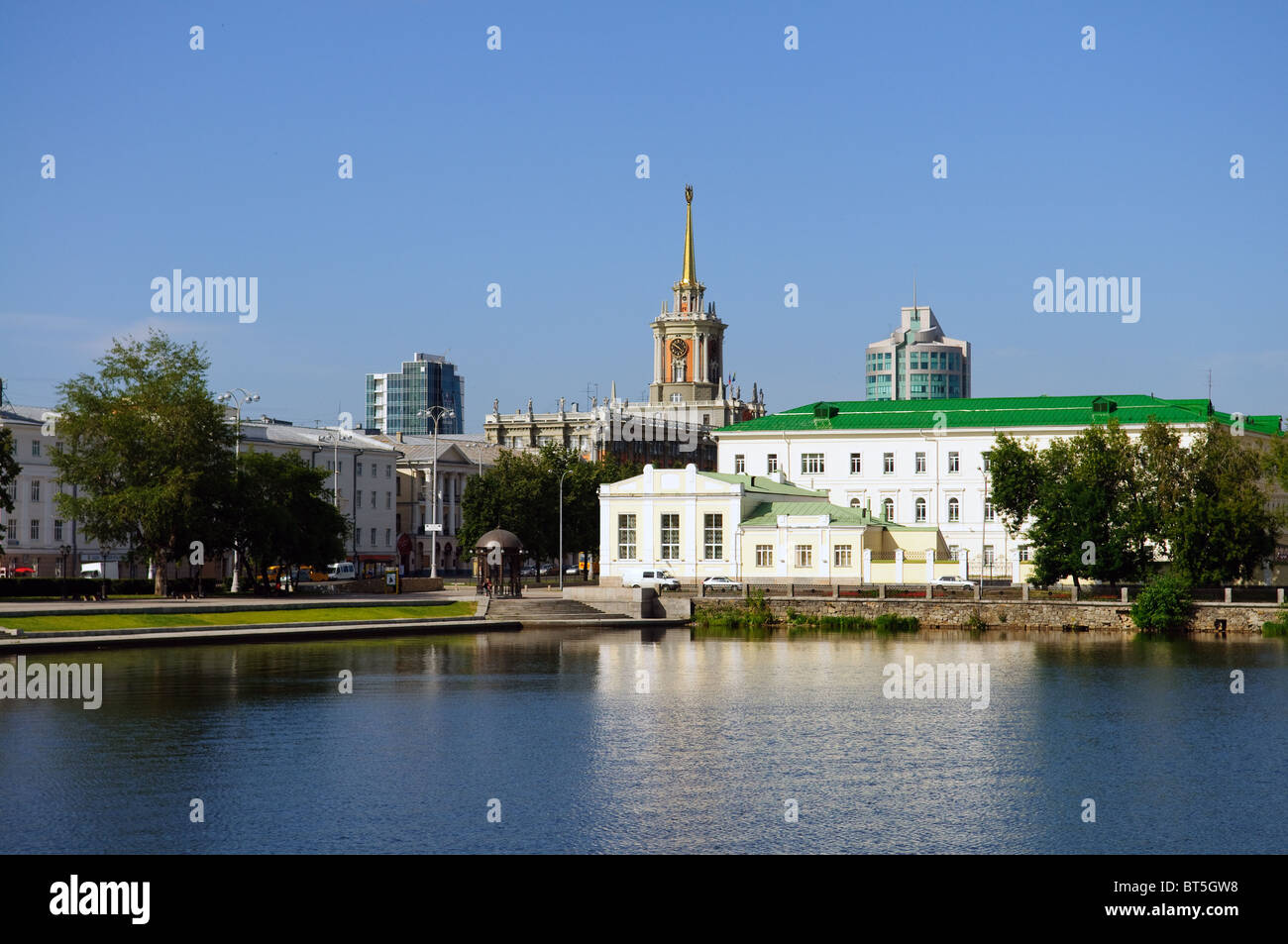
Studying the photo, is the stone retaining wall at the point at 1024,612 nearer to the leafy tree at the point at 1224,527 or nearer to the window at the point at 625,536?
the leafy tree at the point at 1224,527

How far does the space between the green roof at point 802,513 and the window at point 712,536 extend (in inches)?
74.4

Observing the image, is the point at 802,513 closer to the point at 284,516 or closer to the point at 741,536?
the point at 741,536

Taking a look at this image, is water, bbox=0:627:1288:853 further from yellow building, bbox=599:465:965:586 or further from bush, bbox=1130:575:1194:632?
yellow building, bbox=599:465:965:586

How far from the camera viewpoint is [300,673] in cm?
5766

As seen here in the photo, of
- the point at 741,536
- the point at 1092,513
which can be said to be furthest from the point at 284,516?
the point at 1092,513

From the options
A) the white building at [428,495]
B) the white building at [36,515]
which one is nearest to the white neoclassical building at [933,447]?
the white building at [428,495]

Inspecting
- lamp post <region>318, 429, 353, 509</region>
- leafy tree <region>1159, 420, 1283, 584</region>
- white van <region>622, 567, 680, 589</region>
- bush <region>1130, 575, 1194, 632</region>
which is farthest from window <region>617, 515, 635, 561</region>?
lamp post <region>318, 429, 353, 509</region>

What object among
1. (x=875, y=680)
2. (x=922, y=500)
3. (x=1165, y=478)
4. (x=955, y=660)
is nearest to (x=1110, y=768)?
(x=875, y=680)

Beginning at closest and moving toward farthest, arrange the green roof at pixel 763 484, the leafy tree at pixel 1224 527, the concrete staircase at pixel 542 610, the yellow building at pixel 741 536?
the concrete staircase at pixel 542 610
the leafy tree at pixel 1224 527
the yellow building at pixel 741 536
the green roof at pixel 763 484

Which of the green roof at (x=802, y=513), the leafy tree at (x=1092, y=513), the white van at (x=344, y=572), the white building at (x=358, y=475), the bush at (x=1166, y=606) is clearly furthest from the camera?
the white building at (x=358, y=475)

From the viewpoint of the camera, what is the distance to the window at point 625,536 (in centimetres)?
10962
